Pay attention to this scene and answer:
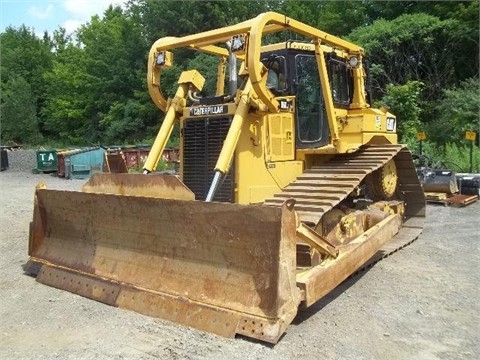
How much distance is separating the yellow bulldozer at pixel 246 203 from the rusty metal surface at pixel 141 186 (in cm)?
1

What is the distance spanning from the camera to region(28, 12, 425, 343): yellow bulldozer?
4000 millimetres

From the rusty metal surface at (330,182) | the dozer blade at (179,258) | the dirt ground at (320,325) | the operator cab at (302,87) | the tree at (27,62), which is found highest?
the tree at (27,62)

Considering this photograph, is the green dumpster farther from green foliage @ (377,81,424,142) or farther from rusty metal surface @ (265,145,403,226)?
rusty metal surface @ (265,145,403,226)

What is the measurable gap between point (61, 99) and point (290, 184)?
39.3m

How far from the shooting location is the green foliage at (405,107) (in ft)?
57.0

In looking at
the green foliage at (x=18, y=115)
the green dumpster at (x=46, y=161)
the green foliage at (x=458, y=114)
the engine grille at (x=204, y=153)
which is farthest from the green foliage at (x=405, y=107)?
the green foliage at (x=18, y=115)

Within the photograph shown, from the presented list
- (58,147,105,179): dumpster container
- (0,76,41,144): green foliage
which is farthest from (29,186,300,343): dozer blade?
(0,76,41,144): green foliage

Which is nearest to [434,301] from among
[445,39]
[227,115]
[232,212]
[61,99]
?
[232,212]

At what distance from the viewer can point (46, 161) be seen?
20562mm

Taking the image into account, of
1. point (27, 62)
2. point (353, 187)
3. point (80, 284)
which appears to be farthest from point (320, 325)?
point (27, 62)

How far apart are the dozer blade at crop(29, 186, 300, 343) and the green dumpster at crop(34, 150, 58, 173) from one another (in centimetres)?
1576

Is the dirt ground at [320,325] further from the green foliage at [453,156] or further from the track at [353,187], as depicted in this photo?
the green foliage at [453,156]

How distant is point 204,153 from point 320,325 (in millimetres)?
2428

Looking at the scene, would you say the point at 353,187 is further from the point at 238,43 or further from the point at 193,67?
the point at 193,67
